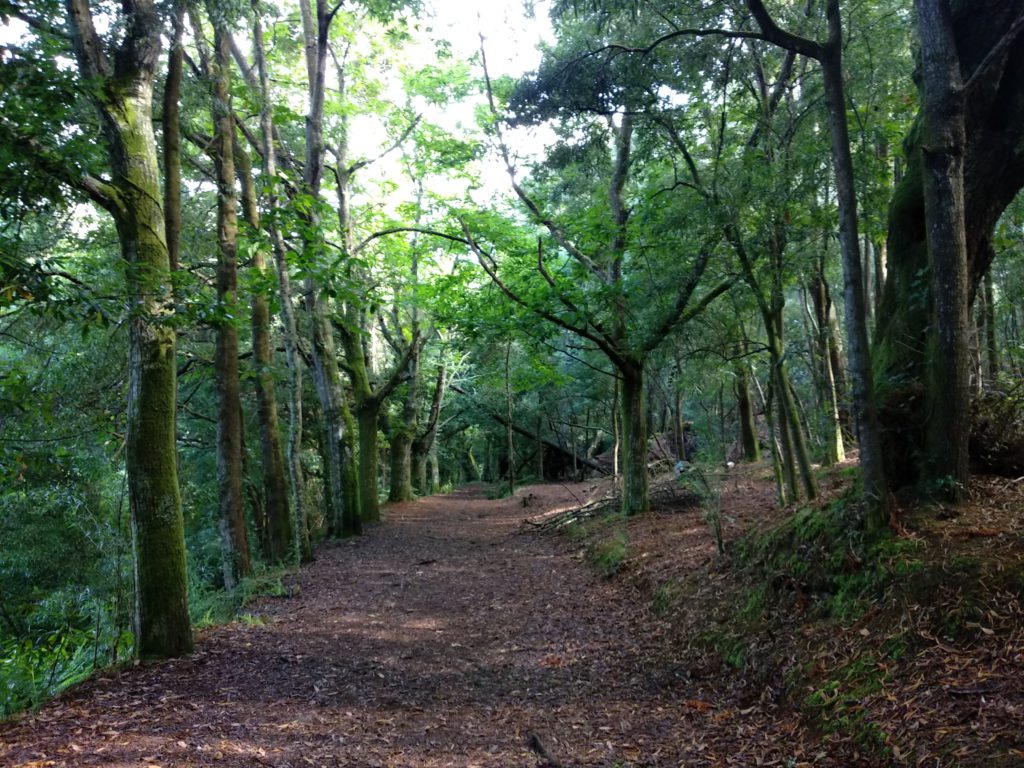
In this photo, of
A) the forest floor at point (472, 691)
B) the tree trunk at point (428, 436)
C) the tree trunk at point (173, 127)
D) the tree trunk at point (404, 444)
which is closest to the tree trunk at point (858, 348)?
the forest floor at point (472, 691)

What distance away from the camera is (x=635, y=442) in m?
12.2

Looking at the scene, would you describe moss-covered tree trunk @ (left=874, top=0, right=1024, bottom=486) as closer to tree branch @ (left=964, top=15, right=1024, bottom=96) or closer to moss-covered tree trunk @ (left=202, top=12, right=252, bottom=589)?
tree branch @ (left=964, top=15, right=1024, bottom=96)

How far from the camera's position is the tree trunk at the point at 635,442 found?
1216cm

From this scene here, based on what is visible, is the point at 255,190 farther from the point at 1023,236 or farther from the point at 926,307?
the point at 1023,236

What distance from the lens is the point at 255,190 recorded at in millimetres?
11906

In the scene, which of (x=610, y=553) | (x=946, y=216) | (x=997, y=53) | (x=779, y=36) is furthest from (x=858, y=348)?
(x=610, y=553)

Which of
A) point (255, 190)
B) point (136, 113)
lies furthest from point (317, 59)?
point (136, 113)

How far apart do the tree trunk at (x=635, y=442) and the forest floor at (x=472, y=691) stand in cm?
276

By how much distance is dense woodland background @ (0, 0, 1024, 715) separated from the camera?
4953 millimetres

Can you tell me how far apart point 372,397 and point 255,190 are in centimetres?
679

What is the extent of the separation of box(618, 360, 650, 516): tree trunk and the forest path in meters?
3.70

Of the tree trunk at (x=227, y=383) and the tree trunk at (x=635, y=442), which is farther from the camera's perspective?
the tree trunk at (x=635, y=442)

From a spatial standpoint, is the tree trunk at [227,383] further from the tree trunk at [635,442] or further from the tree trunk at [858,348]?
the tree trunk at [858,348]

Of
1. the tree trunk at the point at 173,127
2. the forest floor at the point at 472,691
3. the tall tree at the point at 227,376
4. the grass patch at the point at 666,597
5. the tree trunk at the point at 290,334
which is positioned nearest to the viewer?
the forest floor at the point at 472,691
